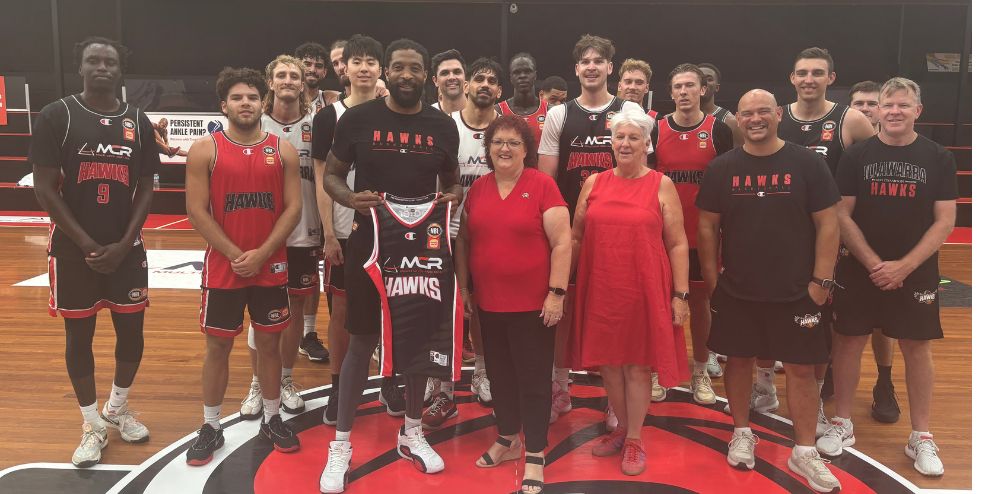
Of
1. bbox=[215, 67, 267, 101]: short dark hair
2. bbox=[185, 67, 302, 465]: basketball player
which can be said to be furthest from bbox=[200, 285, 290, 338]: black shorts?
bbox=[215, 67, 267, 101]: short dark hair

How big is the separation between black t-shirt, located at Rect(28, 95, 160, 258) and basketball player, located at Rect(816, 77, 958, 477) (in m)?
3.12

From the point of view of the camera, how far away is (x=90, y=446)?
320 cm

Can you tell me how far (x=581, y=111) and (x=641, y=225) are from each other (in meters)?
0.87

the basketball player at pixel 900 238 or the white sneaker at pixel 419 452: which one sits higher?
the basketball player at pixel 900 238

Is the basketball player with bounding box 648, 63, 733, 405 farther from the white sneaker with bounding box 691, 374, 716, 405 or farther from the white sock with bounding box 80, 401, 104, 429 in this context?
the white sock with bounding box 80, 401, 104, 429

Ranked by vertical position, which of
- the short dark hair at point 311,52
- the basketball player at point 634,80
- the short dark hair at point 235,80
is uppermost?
the short dark hair at point 311,52

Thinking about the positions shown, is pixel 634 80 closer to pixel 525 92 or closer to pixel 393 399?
pixel 525 92

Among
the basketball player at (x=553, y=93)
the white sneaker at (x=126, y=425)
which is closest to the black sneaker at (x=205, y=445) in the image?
the white sneaker at (x=126, y=425)

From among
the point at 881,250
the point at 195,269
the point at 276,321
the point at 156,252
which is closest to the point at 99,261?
the point at 276,321

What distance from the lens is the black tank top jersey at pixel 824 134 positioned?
351cm

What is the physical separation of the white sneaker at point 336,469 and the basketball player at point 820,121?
218cm

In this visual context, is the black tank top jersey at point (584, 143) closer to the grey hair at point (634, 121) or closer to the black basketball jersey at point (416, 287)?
the grey hair at point (634, 121)

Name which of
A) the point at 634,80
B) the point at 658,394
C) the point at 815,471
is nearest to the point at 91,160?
the point at 634,80

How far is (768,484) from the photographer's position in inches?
119
